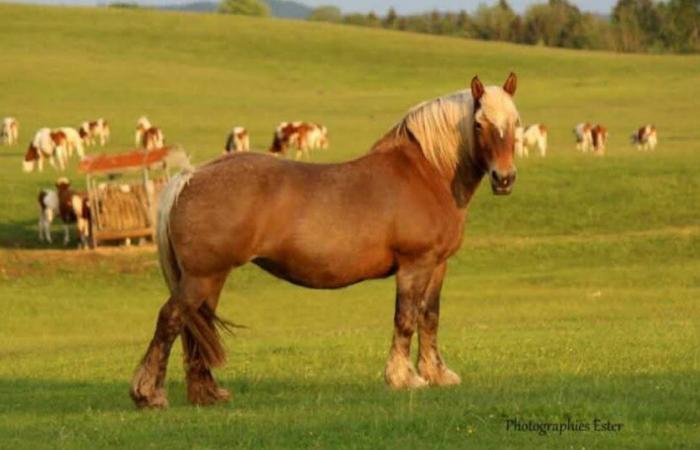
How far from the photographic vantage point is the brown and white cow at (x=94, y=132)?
56031 mm

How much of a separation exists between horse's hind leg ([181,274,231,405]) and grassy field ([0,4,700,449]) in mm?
203

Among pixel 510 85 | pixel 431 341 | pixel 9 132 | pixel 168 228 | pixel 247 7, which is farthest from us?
pixel 247 7

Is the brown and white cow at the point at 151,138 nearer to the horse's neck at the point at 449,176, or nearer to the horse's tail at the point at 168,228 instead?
the horse's neck at the point at 449,176

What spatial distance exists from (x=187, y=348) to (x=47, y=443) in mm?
1926

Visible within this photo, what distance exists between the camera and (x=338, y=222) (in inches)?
452

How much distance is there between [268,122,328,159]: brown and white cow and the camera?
173 feet

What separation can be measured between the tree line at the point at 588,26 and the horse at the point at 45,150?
80.5 meters

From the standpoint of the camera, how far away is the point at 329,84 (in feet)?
272

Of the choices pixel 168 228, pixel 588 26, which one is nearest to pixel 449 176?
pixel 168 228

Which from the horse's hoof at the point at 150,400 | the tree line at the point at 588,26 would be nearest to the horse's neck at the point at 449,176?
the horse's hoof at the point at 150,400

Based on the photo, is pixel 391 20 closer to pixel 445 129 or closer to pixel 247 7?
pixel 247 7

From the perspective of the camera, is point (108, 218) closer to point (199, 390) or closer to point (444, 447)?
point (199, 390)

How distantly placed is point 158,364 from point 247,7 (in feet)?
437

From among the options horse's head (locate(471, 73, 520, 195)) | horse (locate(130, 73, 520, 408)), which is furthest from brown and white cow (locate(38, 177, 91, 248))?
horse's head (locate(471, 73, 520, 195))
